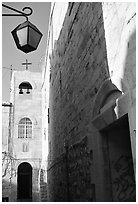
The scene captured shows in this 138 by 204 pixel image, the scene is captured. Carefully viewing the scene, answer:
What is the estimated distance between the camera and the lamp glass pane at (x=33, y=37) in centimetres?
329

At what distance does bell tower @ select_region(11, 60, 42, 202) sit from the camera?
14.7 metres

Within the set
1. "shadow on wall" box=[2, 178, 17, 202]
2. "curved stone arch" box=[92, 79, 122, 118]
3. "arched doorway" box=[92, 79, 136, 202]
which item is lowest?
"shadow on wall" box=[2, 178, 17, 202]

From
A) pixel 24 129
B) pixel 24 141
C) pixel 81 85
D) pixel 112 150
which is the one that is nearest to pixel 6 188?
pixel 24 141

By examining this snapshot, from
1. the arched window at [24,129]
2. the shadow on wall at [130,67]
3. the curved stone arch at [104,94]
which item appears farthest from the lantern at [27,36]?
the arched window at [24,129]

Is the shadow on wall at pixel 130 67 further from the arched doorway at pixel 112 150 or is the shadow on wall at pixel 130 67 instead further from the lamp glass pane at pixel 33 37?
the lamp glass pane at pixel 33 37

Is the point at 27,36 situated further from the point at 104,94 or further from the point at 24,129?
the point at 24,129

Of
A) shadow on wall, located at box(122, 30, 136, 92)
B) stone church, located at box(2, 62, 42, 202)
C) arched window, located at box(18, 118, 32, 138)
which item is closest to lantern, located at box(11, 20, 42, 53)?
shadow on wall, located at box(122, 30, 136, 92)

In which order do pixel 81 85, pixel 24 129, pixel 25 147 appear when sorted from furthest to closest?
1. pixel 24 129
2. pixel 25 147
3. pixel 81 85

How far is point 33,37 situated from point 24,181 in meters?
14.8

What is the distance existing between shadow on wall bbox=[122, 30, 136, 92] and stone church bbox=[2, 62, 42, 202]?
11.5 meters

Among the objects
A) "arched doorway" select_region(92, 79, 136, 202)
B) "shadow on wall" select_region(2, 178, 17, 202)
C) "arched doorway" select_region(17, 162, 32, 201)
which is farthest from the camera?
"arched doorway" select_region(17, 162, 32, 201)

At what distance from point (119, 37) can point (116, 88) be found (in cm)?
61

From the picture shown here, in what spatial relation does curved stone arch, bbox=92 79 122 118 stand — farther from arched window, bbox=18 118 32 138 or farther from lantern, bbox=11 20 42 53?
arched window, bbox=18 118 32 138

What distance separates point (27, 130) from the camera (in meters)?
15.5
